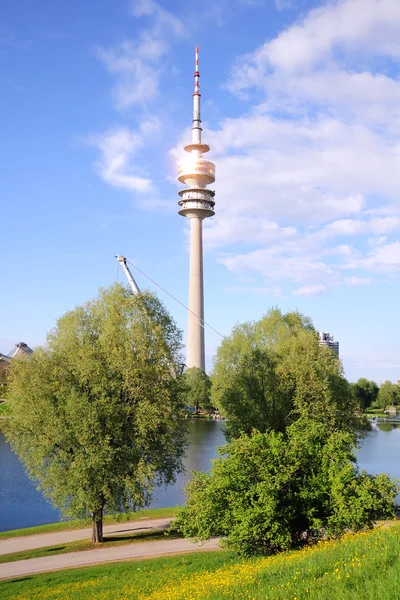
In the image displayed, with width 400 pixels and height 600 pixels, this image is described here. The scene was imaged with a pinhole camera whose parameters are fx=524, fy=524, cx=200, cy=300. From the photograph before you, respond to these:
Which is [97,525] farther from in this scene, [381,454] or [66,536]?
[381,454]

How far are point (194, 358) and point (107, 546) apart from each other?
87.7 metres

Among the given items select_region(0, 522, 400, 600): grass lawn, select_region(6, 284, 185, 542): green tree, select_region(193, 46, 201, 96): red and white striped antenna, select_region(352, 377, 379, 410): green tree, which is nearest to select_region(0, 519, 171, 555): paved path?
select_region(6, 284, 185, 542): green tree

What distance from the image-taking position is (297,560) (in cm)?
1229

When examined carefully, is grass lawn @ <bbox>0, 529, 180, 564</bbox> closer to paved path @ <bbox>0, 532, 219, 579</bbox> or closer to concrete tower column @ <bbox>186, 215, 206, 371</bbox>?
paved path @ <bbox>0, 532, 219, 579</bbox>

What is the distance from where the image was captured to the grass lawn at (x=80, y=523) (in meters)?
24.6

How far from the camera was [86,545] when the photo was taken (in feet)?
76.0

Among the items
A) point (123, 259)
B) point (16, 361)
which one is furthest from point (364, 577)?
point (123, 259)

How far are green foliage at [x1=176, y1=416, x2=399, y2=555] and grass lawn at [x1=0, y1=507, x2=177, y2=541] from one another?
5689 mm

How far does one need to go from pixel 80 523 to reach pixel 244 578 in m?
17.4

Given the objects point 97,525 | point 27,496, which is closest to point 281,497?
point 97,525

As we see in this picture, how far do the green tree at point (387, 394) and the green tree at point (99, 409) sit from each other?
363ft

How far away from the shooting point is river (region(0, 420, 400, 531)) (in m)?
29.8

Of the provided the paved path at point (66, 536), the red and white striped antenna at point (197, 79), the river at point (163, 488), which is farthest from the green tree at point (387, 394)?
the paved path at point (66, 536)

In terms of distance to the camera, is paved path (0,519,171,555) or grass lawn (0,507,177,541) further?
grass lawn (0,507,177,541)
